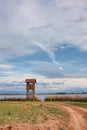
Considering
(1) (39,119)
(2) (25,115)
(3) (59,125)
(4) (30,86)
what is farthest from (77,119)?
(4) (30,86)

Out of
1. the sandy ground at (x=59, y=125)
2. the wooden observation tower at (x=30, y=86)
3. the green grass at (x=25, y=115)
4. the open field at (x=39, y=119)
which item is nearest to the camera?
the sandy ground at (x=59, y=125)

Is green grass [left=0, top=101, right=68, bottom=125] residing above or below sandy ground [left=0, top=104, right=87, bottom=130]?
above

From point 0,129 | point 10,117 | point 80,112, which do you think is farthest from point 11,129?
point 80,112

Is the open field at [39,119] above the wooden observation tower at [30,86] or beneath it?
beneath

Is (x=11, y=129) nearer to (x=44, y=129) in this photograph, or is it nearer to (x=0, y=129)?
(x=0, y=129)

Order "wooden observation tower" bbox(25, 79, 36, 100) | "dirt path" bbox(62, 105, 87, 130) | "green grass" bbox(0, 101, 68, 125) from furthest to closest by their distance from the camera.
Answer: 1. "wooden observation tower" bbox(25, 79, 36, 100)
2. "dirt path" bbox(62, 105, 87, 130)
3. "green grass" bbox(0, 101, 68, 125)

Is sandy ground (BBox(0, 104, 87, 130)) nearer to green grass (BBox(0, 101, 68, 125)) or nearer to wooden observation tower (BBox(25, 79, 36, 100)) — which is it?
green grass (BBox(0, 101, 68, 125))

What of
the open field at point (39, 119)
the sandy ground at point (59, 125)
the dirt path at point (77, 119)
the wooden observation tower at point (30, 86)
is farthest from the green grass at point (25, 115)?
the wooden observation tower at point (30, 86)

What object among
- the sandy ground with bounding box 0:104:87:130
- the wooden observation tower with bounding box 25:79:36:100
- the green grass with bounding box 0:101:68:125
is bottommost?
the sandy ground with bounding box 0:104:87:130

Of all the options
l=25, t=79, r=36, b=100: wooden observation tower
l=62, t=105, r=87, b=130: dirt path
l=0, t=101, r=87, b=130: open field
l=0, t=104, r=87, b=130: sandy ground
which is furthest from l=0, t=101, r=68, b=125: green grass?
l=25, t=79, r=36, b=100: wooden observation tower

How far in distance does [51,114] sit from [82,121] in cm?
330

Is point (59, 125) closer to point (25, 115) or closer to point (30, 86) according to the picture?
point (25, 115)

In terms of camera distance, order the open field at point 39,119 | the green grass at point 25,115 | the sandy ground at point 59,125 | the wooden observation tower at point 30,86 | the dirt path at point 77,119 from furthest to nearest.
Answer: the wooden observation tower at point 30,86
the dirt path at point 77,119
the green grass at point 25,115
the open field at point 39,119
the sandy ground at point 59,125

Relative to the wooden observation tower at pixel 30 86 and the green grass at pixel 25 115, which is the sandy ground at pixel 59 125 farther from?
the wooden observation tower at pixel 30 86
